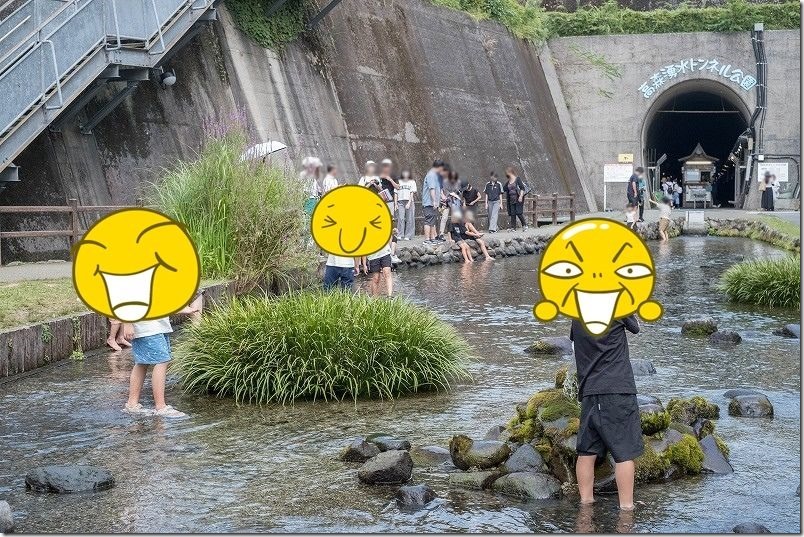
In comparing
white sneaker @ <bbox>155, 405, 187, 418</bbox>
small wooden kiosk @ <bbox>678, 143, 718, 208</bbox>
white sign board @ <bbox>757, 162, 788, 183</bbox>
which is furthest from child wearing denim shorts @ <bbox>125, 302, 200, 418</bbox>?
small wooden kiosk @ <bbox>678, 143, 718, 208</bbox>

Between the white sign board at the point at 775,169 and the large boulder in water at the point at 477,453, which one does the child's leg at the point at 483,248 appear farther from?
the white sign board at the point at 775,169

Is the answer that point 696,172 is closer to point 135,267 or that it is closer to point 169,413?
point 169,413

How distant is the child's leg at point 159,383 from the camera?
9141mm

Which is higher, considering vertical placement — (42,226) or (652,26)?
(652,26)

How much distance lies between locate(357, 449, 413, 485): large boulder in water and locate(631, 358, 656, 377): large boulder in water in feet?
14.4

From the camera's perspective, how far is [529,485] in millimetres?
6949

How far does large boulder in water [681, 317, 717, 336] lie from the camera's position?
13.9 meters

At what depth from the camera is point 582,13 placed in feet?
163

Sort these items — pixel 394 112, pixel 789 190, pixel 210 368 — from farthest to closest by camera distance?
pixel 789 190
pixel 394 112
pixel 210 368

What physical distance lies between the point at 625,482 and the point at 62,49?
14.1 meters

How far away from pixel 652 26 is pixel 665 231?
16.9 metres

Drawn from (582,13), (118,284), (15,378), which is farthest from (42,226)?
(582,13)

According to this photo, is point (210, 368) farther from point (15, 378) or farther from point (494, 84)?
point (494, 84)

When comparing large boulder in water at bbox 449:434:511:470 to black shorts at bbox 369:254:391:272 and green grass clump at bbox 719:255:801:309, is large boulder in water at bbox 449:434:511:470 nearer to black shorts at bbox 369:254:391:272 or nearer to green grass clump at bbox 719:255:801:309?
black shorts at bbox 369:254:391:272
